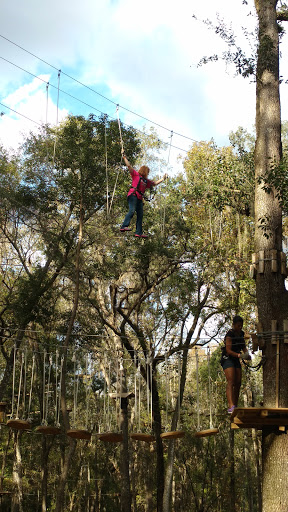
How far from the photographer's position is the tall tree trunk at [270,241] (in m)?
4.64

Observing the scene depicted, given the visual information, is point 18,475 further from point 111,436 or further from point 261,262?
point 261,262

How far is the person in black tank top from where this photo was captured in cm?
542

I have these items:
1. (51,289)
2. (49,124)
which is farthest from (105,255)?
(49,124)

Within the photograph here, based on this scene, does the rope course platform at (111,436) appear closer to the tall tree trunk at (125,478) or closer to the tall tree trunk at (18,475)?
the tall tree trunk at (125,478)

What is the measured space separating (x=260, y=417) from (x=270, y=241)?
5.36 ft

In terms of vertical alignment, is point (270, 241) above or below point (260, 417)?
above

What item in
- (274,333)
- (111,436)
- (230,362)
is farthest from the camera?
(111,436)

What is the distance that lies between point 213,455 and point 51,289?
8572 millimetres

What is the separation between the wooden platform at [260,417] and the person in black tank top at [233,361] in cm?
64

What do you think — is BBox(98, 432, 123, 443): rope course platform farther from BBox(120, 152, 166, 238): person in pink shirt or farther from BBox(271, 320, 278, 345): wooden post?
BBox(120, 152, 166, 238): person in pink shirt

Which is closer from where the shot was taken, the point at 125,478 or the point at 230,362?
the point at 230,362

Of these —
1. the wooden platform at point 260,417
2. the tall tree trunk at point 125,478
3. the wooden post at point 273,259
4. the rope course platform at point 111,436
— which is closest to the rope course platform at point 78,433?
the rope course platform at point 111,436

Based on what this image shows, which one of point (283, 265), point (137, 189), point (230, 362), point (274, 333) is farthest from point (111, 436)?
point (137, 189)

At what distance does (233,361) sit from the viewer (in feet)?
18.3
